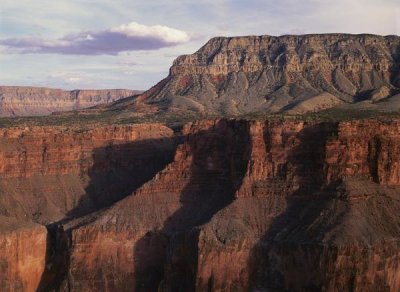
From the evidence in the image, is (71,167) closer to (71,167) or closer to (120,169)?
(71,167)

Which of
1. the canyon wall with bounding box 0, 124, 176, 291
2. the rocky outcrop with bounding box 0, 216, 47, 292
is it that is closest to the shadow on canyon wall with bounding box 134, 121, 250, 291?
the rocky outcrop with bounding box 0, 216, 47, 292

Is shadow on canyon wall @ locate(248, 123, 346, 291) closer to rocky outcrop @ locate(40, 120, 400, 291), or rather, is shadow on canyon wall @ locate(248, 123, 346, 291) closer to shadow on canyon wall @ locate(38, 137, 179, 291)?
rocky outcrop @ locate(40, 120, 400, 291)

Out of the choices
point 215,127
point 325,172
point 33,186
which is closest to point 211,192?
point 215,127

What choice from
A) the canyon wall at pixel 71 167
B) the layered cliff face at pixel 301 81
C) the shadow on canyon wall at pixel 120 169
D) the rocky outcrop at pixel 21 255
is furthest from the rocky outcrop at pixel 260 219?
the layered cliff face at pixel 301 81

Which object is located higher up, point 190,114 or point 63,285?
point 190,114

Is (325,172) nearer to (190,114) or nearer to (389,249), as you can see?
(389,249)
